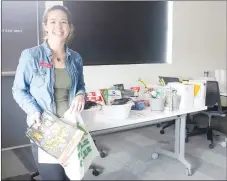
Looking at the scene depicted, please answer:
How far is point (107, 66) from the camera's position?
1.14 meters

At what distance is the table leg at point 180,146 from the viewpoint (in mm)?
1119

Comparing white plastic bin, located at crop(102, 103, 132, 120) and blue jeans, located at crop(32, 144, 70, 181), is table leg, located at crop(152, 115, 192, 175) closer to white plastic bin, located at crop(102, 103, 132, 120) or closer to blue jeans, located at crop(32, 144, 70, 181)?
white plastic bin, located at crop(102, 103, 132, 120)

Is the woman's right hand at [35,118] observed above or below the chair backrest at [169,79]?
below

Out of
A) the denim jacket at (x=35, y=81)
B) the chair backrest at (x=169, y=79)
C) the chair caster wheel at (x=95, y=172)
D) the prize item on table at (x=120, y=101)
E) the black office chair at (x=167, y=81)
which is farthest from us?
the chair backrest at (x=169, y=79)

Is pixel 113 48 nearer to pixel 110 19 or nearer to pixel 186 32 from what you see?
pixel 110 19

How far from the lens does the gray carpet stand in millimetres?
975

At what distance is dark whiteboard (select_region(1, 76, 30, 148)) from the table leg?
0.64 meters

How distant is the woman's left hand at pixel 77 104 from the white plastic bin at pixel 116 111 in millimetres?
240

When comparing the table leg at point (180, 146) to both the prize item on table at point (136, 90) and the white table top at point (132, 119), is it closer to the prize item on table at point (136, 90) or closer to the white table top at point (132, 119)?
the white table top at point (132, 119)

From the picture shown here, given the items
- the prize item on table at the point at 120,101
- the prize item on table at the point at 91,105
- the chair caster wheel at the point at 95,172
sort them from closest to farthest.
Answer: the chair caster wheel at the point at 95,172
the prize item on table at the point at 91,105
the prize item on table at the point at 120,101

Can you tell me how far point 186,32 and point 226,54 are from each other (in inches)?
33.7

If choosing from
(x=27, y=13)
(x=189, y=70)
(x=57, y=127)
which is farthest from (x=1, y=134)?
A: (x=189, y=70)

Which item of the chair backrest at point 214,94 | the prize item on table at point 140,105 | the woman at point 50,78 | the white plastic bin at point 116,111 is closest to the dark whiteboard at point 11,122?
the woman at point 50,78

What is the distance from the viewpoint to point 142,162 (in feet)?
3.49
